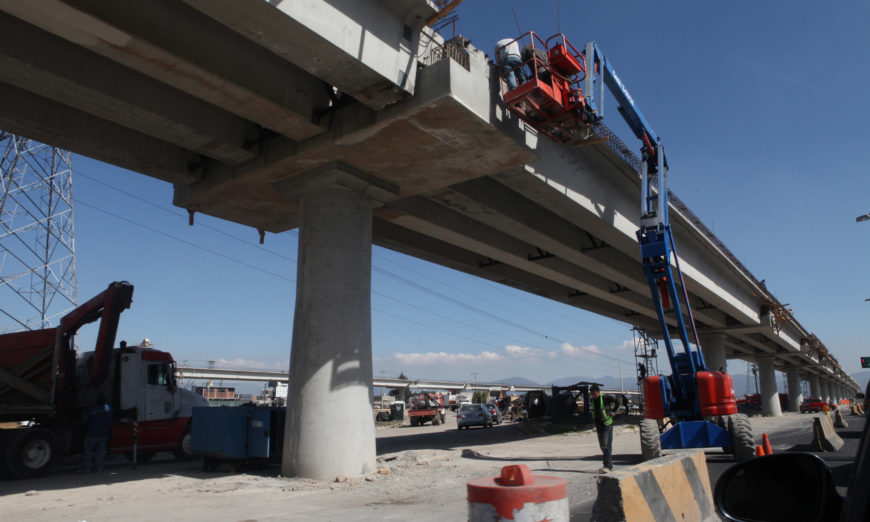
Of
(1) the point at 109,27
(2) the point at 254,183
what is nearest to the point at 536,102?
(2) the point at 254,183

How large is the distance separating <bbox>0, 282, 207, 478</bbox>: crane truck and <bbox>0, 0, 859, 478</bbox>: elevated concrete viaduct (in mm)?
4358

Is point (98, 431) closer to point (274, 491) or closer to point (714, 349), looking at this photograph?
point (274, 491)

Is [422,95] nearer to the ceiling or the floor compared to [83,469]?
nearer to the ceiling

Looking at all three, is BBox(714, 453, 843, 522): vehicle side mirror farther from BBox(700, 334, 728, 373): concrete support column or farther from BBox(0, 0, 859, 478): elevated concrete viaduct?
BBox(700, 334, 728, 373): concrete support column

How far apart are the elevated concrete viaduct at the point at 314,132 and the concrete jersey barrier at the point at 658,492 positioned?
23.3ft

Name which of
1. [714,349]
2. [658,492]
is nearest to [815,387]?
[714,349]

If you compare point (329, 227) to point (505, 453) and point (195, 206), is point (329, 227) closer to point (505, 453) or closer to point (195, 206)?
point (195, 206)

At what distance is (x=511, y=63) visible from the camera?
40.1 feet

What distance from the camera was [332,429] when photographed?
37.9ft

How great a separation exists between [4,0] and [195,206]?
7.84 metres

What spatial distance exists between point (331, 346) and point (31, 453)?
26.4ft

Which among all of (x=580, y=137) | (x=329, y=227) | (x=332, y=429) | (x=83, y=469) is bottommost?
(x=83, y=469)

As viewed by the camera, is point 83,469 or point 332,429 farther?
point 83,469

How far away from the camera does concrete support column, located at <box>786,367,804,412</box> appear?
65250 millimetres
